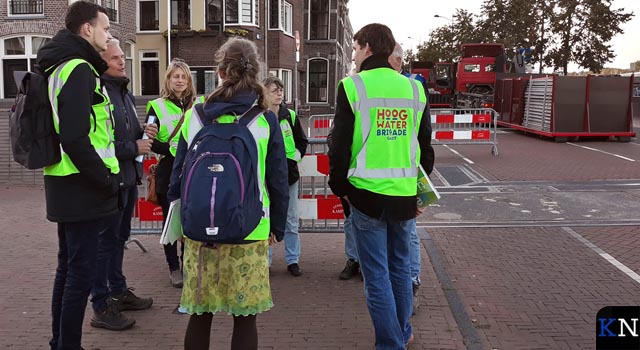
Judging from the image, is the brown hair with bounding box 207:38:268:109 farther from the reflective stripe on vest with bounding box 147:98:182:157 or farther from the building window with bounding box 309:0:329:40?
the building window with bounding box 309:0:329:40

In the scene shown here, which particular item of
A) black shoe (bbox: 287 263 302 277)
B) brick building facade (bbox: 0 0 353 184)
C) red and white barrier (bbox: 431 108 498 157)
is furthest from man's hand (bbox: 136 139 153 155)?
brick building facade (bbox: 0 0 353 184)

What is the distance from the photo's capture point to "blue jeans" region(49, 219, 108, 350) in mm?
3348

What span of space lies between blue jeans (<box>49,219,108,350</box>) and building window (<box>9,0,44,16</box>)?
897 inches

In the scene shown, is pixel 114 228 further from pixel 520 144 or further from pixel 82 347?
pixel 520 144

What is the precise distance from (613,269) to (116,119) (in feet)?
14.7

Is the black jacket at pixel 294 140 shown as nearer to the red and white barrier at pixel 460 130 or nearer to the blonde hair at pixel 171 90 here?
the blonde hair at pixel 171 90

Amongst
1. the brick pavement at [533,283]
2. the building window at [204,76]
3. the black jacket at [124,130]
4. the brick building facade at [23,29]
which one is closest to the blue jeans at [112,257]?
the black jacket at [124,130]

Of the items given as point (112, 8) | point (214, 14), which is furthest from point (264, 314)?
point (214, 14)

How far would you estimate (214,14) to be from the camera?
2698 centimetres

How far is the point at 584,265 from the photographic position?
18.5ft

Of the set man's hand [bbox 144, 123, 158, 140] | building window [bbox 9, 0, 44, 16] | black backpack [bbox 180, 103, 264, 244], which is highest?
building window [bbox 9, 0, 44, 16]

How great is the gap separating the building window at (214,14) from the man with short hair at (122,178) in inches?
931

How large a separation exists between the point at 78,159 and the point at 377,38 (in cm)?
177

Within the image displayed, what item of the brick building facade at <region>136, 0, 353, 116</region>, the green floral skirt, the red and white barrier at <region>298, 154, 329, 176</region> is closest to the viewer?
the green floral skirt
